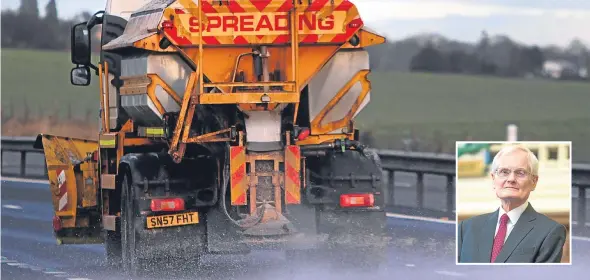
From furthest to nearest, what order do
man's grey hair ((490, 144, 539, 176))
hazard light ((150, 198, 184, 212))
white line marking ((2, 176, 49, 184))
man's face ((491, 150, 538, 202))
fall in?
white line marking ((2, 176, 49, 184)), hazard light ((150, 198, 184, 212)), man's grey hair ((490, 144, 539, 176)), man's face ((491, 150, 538, 202))

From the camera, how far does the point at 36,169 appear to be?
33.8 m

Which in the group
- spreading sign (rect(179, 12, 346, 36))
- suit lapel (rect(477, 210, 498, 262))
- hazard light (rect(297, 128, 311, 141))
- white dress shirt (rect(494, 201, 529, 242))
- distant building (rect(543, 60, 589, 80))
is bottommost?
suit lapel (rect(477, 210, 498, 262))

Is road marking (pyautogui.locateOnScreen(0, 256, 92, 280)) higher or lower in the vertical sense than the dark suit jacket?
lower

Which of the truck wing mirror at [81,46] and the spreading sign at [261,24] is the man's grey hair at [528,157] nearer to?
the spreading sign at [261,24]

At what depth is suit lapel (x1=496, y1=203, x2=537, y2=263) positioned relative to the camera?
10.6 metres

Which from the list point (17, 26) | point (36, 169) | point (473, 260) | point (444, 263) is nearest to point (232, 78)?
point (473, 260)

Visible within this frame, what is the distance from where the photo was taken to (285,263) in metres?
14.6

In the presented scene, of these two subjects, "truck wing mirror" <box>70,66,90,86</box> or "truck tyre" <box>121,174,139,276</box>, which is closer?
"truck tyre" <box>121,174,139,276</box>

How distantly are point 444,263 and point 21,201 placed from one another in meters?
11.1

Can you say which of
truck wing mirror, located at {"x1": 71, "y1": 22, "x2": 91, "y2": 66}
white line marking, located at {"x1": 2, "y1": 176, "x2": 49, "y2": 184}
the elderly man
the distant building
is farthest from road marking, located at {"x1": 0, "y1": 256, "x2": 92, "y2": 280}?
the distant building

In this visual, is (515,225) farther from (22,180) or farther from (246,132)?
(22,180)

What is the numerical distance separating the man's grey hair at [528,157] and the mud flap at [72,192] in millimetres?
5245

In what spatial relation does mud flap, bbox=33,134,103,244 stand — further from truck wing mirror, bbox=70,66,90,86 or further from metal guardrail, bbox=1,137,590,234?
metal guardrail, bbox=1,137,590,234

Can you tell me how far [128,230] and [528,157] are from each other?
12.6 feet
